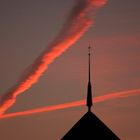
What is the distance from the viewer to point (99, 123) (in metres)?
172

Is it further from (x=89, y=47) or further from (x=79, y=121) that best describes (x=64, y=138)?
(x=89, y=47)

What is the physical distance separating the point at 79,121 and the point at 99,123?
331 cm

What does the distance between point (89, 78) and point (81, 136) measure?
11.2 meters

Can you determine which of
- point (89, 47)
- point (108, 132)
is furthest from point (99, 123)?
point (89, 47)

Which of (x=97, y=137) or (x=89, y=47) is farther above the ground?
(x=89, y=47)

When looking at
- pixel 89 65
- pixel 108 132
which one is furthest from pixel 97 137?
pixel 89 65

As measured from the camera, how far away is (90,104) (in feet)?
579

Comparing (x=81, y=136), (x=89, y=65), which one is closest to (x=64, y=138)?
(x=81, y=136)

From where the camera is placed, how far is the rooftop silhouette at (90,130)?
171 meters

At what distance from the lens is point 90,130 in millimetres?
171500

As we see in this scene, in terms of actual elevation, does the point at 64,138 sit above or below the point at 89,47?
below

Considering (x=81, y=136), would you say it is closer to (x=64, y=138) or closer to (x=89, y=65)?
(x=64, y=138)

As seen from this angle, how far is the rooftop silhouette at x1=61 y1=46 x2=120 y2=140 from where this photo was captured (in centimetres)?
17112

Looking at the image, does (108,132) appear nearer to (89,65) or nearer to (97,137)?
(97,137)
